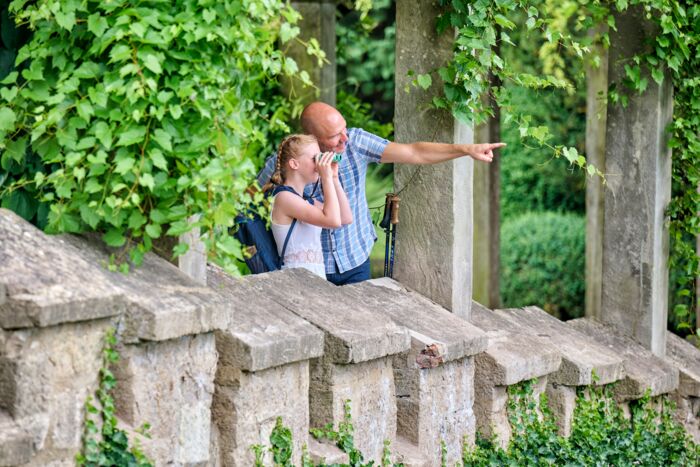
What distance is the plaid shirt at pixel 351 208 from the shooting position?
5398mm

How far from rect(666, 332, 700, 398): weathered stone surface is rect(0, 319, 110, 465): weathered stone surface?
3.90 m

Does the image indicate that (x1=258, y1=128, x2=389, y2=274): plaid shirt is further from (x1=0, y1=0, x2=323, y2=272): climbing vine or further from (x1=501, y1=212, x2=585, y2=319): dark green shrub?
(x1=501, y1=212, x2=585, y2=319): dark green shrub

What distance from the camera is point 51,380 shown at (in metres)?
3.00

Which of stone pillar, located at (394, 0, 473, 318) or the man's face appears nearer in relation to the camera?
stone pillar, located at (394, 0, 473, 318)

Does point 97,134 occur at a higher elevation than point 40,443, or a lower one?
higher

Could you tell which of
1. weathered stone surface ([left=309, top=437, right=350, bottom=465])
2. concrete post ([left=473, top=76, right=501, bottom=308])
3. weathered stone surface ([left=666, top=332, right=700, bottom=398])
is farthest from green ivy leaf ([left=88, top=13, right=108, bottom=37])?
concrete post ([left=473, top=76, right=501, bottom=308])

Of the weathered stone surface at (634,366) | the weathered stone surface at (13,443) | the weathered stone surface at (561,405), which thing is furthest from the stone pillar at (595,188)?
the weathered stone surface at (13,443)

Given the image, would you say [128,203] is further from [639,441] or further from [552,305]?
[552,305]

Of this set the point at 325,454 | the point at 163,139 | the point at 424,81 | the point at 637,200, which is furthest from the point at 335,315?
the point at 637,200

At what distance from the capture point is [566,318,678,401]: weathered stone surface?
19.2 feet

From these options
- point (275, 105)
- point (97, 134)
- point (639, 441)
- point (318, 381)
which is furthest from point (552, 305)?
point (97, 134)

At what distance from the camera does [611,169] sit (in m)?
6.25

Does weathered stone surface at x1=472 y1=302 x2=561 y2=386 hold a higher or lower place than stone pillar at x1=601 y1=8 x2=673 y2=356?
lower

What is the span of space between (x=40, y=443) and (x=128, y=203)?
673 mm
